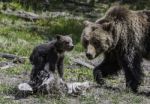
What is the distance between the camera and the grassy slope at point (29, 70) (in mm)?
8805

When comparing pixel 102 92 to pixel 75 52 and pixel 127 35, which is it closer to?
pixel 127 35

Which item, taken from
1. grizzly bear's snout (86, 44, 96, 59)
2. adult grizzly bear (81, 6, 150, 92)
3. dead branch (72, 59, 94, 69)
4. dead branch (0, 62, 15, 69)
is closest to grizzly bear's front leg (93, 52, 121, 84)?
adult grizzly bear (81, 6, 150, 92)

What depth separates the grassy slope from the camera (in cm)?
880

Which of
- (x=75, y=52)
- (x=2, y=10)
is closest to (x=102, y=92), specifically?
(x=75, y=52)

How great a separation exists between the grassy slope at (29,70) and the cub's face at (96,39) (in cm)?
70

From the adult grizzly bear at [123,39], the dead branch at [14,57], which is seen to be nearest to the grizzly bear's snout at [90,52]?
the adult grizzly bear at [123,39]

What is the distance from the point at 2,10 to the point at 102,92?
389 inches

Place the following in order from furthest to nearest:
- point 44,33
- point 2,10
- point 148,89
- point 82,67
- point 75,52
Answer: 1. point 2,10
2. point 44,33
3. point 75,52
4. point 82,67
5. point 148,89

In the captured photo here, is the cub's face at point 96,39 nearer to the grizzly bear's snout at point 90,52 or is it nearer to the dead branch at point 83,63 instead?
the grizzly bear's snout at point 90,52

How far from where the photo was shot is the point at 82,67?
12.2m

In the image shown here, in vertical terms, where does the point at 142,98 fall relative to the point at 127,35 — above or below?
below

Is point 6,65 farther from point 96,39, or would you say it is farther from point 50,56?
point 50,56


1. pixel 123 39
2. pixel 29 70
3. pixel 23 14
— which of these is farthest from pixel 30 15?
pixel 123 39

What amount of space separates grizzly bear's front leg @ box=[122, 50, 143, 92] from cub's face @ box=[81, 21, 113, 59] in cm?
47
